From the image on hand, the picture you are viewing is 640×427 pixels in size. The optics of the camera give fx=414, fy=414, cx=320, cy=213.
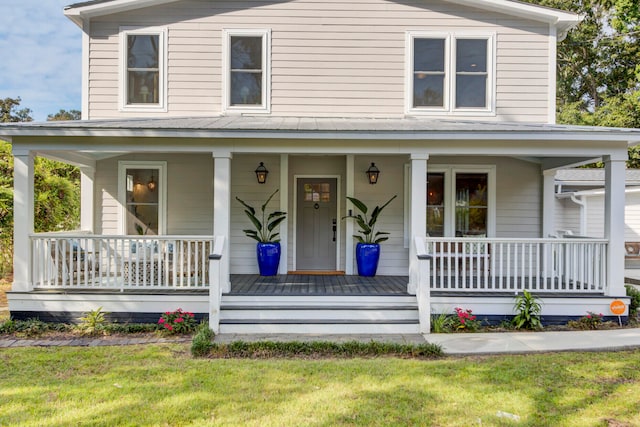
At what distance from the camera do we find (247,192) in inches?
334

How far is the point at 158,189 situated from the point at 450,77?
632cm

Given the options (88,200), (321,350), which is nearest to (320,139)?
(321,350)

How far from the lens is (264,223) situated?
8461 mm

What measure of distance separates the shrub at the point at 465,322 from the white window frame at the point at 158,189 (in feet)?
18.7

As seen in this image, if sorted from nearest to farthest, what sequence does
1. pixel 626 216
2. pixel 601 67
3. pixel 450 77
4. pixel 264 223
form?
pixel 450 77, pixel 264 223, pixel 626 216, pixel 601 67

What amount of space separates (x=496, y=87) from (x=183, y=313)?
23.9 ft

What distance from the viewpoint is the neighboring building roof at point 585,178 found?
1289 cm

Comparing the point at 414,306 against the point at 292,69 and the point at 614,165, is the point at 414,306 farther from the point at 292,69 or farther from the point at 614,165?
the point at 292,69

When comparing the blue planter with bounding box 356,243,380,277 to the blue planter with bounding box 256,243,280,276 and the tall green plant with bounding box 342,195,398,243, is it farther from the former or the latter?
the blue planter with bounding box 256,243,280,276

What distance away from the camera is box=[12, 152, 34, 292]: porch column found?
6.39 metres

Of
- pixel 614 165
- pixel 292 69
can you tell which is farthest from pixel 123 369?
pixel 614 165

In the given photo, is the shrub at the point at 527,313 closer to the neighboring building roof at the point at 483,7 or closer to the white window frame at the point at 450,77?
the white window frame at the point at 450,77

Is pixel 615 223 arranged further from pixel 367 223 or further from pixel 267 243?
pixel 267 243

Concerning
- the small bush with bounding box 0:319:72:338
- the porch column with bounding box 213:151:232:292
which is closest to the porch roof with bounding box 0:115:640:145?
the porch column with bounding box 213:151:232:292
